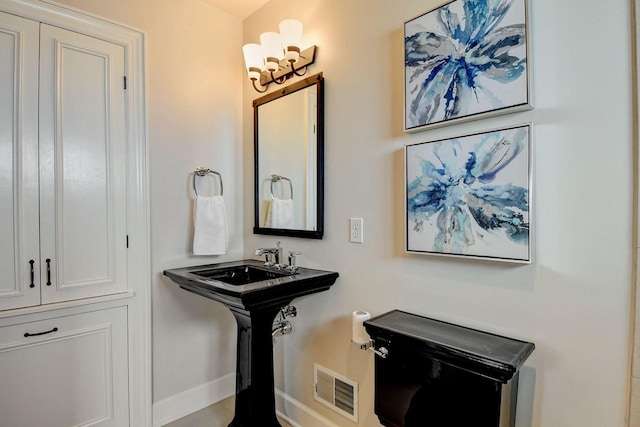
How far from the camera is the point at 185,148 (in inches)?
85.4

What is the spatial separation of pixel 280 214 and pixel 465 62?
4.23 feet

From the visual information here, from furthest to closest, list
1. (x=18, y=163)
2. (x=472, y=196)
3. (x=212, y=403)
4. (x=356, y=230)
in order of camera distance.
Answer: (x=212, y=403)
(x=356, y=230)
(x=18, y=163)
(x=472, y=196)

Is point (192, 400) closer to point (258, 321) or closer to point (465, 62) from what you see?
point (258, 321)

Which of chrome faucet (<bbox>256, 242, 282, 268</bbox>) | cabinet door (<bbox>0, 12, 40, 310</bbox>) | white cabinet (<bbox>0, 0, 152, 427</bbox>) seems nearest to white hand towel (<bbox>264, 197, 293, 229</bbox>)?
chrome faucet (<bbox>256, 242, 282, 268</bbox>)

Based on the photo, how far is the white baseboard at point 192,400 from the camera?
2057 millimetres

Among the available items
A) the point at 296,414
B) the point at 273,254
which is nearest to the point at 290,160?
the point at 273,254

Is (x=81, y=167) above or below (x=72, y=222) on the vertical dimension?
Answer: above

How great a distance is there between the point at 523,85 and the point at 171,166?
185cm

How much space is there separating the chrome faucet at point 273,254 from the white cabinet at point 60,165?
760 mm

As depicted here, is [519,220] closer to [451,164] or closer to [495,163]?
[495,163]

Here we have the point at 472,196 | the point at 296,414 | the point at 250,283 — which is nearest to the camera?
the point at 472,196

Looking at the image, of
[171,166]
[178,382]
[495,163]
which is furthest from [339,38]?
[178,382]

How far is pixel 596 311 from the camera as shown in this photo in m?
1.05

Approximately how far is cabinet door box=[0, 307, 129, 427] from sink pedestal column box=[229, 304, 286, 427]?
0.68 metres
